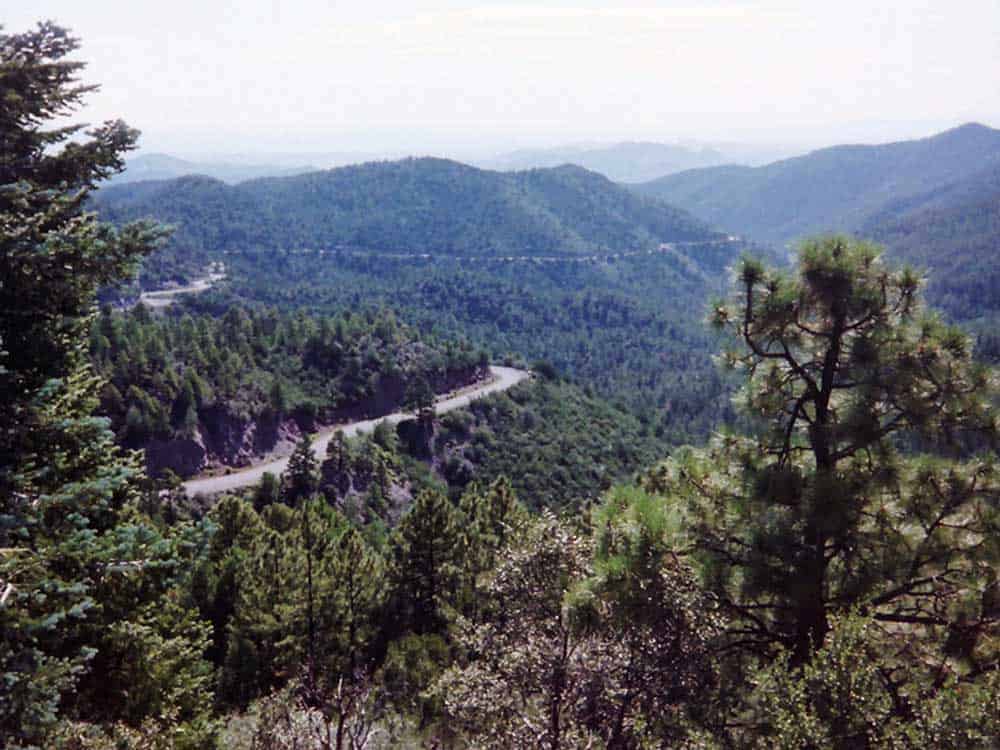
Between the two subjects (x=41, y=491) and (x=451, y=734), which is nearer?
(x=41, y=491)

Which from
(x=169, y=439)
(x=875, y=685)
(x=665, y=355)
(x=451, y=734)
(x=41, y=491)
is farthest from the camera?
(x=665, y=355)

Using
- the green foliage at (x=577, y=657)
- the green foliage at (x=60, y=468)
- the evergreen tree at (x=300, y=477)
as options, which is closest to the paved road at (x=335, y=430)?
the evergreen tree at (x=300, y=477)

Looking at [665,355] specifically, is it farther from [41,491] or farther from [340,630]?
[41,491]

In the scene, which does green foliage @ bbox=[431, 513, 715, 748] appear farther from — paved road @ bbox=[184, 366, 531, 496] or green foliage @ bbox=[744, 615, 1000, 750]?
paved road @ bbox=[184, 366, 531, 496]

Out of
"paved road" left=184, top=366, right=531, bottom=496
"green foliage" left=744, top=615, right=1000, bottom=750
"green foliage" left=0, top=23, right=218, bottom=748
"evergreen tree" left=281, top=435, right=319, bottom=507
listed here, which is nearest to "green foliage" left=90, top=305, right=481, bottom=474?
"paved road" left=184, top=366, right=531, bottom=496

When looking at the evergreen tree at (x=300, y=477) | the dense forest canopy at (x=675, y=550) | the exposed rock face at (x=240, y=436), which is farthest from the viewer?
the exposed rock face at (x=240, y=436)

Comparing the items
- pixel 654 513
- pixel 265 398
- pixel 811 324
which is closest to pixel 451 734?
pixel 654 513

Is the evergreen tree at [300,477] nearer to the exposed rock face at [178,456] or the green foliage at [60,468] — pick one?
the exposed rock face at [178,456]

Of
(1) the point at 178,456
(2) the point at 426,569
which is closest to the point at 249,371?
(1) the point at 178,456

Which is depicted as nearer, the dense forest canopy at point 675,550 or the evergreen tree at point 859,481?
the dense forest canopy at point 675,550
